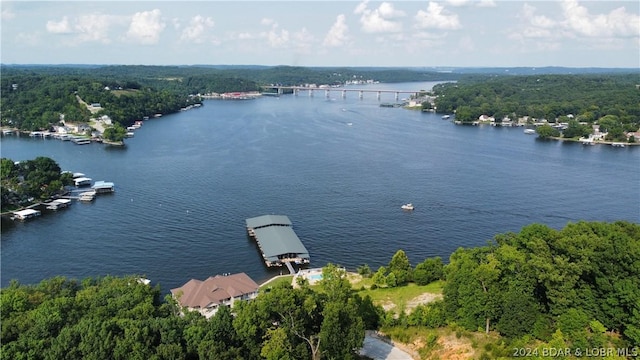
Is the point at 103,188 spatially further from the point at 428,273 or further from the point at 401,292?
the point at 428,273

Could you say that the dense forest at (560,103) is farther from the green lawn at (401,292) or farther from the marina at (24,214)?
the marina at (24,214)

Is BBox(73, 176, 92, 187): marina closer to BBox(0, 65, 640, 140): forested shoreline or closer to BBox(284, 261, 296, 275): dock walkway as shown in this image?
BBox(284, 261, 296, 275): dock walkway

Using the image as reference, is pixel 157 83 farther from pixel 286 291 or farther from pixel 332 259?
pixel 286 291

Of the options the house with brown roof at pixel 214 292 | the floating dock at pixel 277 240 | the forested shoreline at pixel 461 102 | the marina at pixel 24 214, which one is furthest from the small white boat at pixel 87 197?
the forested shoreline at pixel 461 102

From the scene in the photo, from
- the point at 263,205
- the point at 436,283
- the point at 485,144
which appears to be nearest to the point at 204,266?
the point at 263,205

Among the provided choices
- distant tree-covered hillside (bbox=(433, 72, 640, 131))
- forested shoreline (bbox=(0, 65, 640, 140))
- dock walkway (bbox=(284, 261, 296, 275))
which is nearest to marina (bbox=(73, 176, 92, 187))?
dock walkway (bbox=(284, 261, 296, 275))
